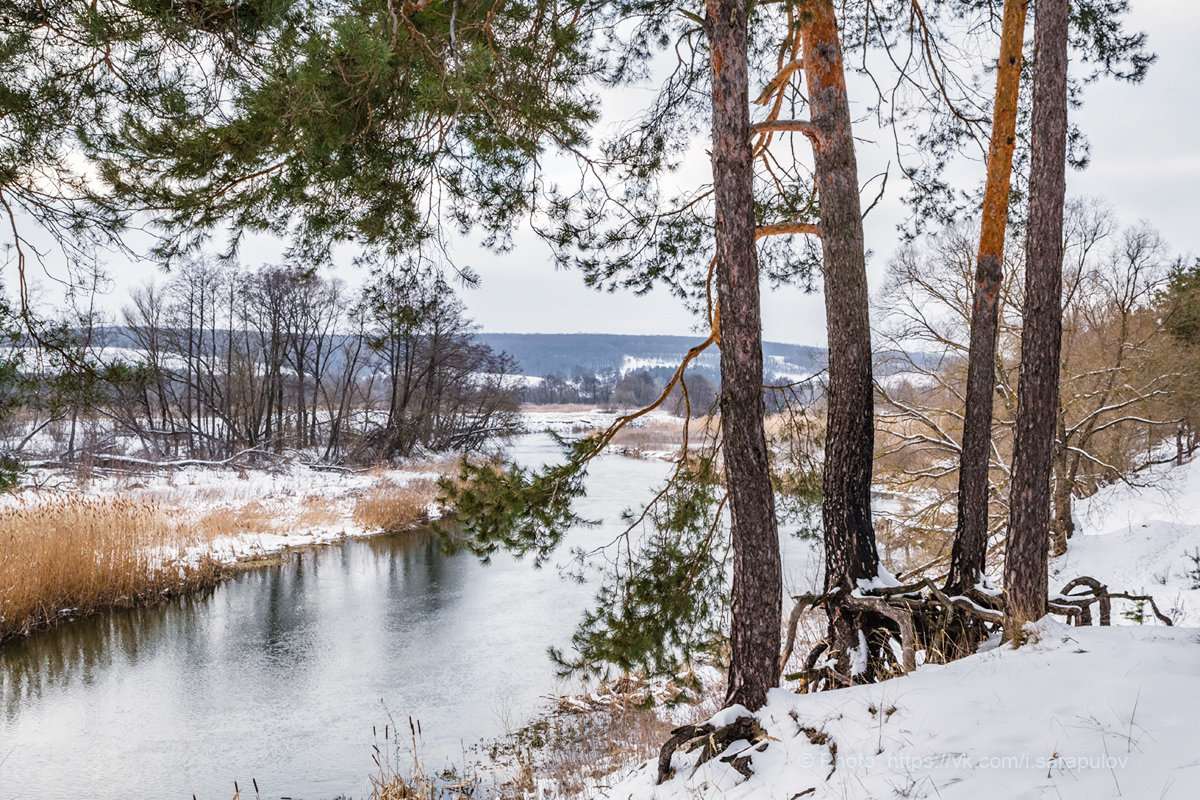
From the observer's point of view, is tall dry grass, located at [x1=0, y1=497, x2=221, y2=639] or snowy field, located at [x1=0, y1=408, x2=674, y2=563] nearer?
tall dry grass, located at [x1=0, y1=497, x2=221, y2=639]

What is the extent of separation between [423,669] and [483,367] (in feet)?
66.8

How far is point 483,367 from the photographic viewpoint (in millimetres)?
27734

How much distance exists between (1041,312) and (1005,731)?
2.41 metres

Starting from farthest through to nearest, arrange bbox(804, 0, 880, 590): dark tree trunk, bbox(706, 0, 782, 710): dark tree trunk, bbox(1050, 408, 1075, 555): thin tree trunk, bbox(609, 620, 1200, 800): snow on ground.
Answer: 1. bbox(1050, 408, 1075, 555): thin tree trunk
2. bbox(804, 0, 880, 590): dark tree trunk
3. bbox(706, 0, 782, 710): dark tree trunk
4. bbox(609, 620, 1200, 800): snow on ground

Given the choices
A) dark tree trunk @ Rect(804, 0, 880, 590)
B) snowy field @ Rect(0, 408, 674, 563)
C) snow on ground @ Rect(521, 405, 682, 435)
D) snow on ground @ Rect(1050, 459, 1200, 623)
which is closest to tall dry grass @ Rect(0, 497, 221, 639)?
snowy field @ Rect(0, 408, 674, 563)

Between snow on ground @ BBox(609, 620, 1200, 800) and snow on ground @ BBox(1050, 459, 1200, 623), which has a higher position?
snow on ground @ BBox(609, 620, 1200, 800)

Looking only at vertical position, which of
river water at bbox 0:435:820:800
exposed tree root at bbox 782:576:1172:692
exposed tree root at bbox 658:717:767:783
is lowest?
river water at bbox 0:435:820:800

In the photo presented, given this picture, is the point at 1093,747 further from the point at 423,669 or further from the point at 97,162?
the point at 423,669

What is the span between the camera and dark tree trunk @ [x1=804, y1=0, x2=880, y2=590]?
404cm

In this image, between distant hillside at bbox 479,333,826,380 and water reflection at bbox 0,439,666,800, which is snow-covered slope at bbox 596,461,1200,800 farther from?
distant hillside at bbox 479,333,826,380

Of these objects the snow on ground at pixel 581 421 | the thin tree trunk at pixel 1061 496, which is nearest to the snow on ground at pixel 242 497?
the snow on ground at pixel 581 421

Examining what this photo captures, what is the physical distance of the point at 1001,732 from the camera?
7.89 feet

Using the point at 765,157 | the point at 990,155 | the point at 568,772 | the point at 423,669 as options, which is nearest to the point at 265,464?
the point at 423,669

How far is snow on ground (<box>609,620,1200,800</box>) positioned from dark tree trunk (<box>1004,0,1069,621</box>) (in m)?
0.60
